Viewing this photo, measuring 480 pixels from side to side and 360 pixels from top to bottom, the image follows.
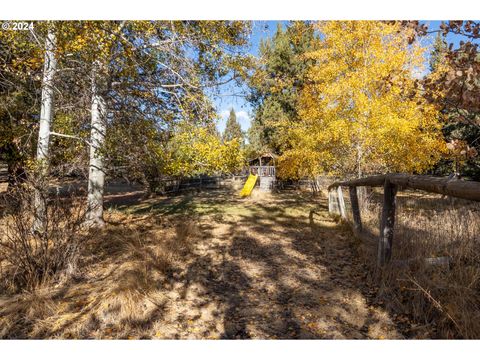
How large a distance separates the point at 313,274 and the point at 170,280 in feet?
6.56

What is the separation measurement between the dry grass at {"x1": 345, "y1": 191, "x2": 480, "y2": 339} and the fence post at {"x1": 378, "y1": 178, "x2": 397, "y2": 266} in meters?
0.12

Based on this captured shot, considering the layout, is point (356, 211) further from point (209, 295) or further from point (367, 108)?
point (367, 108)

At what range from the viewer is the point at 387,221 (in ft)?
11.4

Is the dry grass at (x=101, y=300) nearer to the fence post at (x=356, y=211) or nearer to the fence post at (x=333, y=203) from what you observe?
the fence post at (x=356, y=211)

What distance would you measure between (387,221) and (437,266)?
73cm

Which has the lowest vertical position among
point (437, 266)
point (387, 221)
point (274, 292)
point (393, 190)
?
point (274, 292)

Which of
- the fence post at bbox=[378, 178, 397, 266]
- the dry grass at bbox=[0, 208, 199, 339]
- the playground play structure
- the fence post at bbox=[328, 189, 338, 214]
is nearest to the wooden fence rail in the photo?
the fence post at bbox=[378, 178, 397, 266]

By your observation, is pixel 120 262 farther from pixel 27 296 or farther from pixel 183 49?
pixel 183 49

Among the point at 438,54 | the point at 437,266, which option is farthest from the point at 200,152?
the point at 438,54

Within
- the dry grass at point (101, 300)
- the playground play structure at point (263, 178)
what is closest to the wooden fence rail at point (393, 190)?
the dry grass at point (101, 300)

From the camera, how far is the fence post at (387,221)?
3.41 meters
